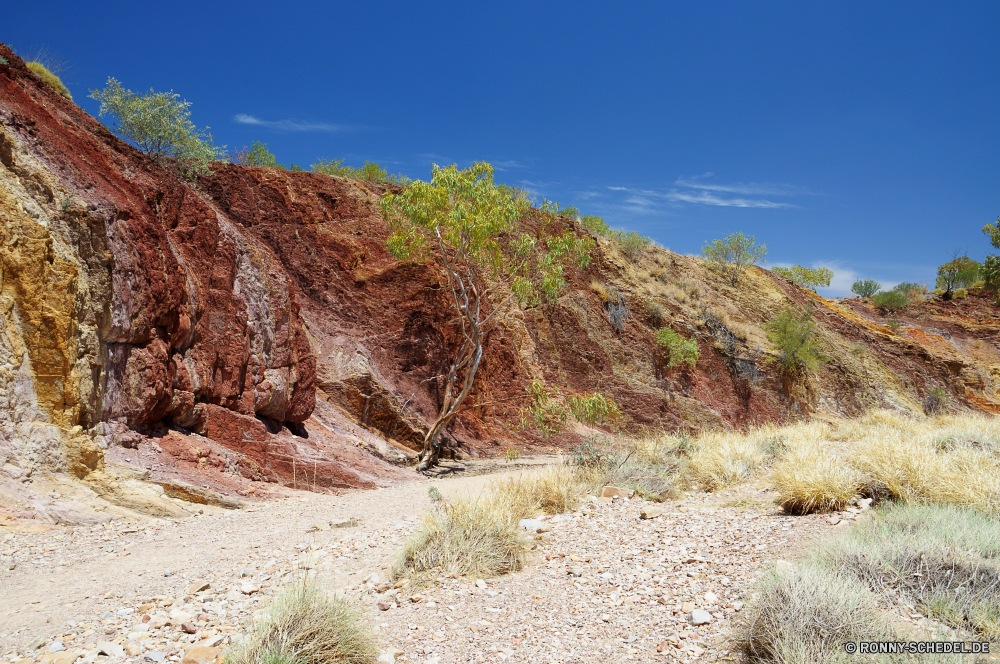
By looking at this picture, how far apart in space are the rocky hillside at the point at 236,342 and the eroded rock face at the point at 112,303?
30 mm

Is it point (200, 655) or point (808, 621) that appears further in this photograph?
point (200, 655)

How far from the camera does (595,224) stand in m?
31.1

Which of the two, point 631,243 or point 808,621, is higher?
point 631,243

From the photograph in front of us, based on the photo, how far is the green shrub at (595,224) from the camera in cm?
3080

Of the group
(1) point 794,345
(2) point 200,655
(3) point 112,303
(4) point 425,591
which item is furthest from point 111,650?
(1) point 794,345

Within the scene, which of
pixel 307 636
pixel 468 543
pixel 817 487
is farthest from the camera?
pixel 817 487

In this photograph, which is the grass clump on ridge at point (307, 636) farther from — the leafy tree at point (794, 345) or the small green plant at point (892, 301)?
the small green plant at point (892, 301)

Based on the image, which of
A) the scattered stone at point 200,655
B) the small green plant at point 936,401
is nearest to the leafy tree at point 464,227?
the scattered stone at point 200,655

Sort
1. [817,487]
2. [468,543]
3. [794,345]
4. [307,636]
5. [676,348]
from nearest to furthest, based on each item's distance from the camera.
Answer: [307,636]
[468,543]
[817,487]
[676,348]
[794,345]

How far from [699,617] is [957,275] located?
48.8m

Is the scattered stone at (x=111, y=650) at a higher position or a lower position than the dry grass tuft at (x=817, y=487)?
lower

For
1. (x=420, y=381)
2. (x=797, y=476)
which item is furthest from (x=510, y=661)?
(x=420, y=381)

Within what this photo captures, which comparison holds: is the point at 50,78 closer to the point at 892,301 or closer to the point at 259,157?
the point at 259,157

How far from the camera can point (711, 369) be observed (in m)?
25.1
